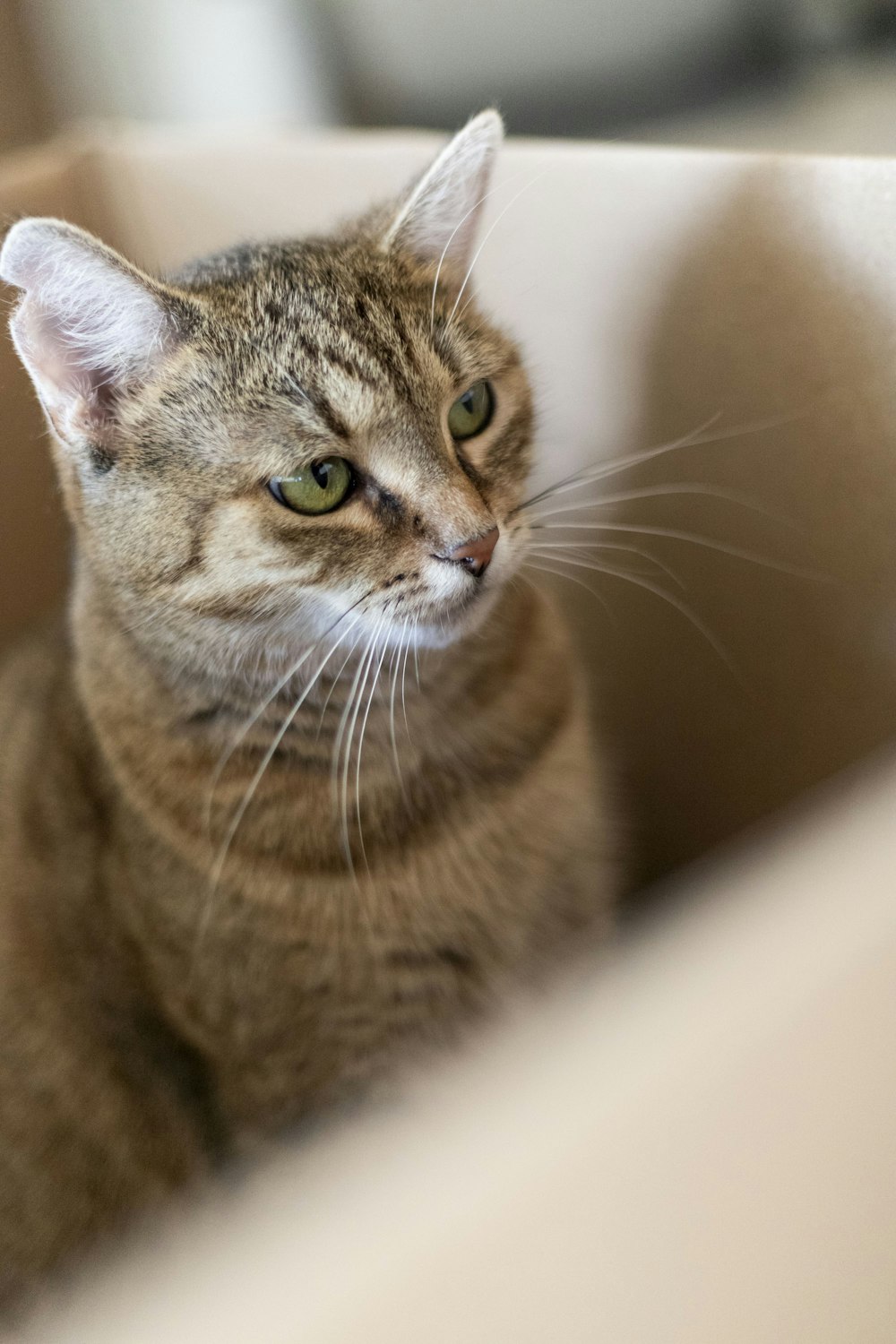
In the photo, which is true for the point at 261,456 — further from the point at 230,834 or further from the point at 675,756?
the point at 675,756

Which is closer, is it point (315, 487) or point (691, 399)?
point (315, 487)

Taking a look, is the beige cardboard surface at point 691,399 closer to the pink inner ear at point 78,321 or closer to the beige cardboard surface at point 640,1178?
the pink inner ear at point 78,321

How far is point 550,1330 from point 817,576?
816 millimetres

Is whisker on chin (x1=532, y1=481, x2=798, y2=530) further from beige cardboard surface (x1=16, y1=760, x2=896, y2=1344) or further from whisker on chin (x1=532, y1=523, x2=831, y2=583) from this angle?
beige cardboard surface (x1=16, y1=760, x2=896, y2=1344)

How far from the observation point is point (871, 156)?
85cm

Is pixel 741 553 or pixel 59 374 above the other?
pixel 59 374

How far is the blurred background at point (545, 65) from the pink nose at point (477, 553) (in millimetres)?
448

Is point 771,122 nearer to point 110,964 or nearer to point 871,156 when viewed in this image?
point 871,156

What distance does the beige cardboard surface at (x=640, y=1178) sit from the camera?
Result: 357 millimetres

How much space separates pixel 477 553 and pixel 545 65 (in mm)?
1023

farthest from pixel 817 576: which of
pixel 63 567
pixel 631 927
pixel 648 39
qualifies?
pixel 63 567

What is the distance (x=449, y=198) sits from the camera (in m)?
0.98

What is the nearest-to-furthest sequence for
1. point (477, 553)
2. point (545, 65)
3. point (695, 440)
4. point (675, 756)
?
1. point (477, 553)
2. point (695, 440)
3. point (675, 756)
4. point (545, 65)

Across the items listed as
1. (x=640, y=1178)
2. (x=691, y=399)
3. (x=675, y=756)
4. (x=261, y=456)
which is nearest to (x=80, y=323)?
(x=261, y=456)
